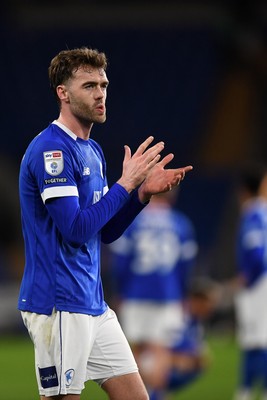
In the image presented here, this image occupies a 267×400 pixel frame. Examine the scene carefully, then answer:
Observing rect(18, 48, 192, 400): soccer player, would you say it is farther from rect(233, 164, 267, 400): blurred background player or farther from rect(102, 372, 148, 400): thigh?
rect(233, 164, 267, 400): blurred background player

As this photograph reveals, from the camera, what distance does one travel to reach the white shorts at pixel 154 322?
9078mm

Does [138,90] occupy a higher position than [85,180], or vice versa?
[138,90]

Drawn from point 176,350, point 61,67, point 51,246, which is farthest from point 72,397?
point 176,350

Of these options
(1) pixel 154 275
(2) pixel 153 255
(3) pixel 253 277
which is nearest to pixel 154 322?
(1) pixel 154 275

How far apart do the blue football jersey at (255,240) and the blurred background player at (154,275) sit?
579mm

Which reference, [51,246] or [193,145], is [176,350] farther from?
[193,145]

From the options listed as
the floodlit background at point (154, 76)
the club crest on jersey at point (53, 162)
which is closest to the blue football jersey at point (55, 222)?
the club crest on jersey at point (53, 162)

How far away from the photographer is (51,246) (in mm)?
4840

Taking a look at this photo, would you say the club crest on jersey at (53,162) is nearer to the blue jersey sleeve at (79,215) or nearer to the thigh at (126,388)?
the blue jersey sleeve at (79,215)

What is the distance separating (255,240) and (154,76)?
12.5 m

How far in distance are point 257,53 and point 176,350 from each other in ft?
42.1

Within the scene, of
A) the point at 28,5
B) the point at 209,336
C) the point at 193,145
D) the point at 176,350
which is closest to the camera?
the point at 176,350

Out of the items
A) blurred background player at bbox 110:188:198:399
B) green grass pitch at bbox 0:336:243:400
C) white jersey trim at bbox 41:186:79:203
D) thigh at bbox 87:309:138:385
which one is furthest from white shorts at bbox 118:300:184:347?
white jersey trim at bbox 41:186:79:203

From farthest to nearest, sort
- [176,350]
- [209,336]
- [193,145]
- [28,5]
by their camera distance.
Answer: [28,5], [193,145], [209,336], [176,350]
